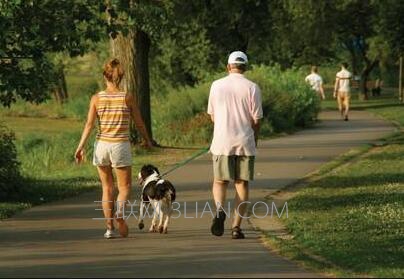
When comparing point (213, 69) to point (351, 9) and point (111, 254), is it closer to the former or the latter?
point (351, 9)

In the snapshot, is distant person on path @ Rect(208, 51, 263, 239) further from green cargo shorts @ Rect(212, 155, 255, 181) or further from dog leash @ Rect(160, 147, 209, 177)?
dog leash @ Rect(160, 147, 209, 177)

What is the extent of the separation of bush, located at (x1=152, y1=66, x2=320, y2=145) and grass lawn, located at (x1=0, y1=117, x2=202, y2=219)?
2639 mm

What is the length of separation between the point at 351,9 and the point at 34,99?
1554 inches

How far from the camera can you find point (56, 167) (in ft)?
75.2

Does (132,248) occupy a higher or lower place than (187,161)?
higher

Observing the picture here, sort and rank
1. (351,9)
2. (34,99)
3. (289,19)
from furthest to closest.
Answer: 1. (351,9)
2. (289,19)
3. (34,99)

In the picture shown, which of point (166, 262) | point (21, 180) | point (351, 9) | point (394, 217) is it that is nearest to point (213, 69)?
point (351, 9)

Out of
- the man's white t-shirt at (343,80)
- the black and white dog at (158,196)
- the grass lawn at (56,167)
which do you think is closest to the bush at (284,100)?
the man's white t-shirt at (343,80)

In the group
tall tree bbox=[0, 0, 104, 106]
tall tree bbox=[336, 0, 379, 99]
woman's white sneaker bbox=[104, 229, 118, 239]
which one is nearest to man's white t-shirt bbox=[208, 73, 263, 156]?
woman's white sneaker bbox=[104, 229, 118, 239]

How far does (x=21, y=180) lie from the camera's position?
16.1m

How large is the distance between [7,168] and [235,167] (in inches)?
211

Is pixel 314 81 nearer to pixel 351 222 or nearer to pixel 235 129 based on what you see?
pixel 351 222

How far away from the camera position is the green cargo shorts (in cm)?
1126

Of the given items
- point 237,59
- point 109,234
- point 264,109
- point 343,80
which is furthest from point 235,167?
point 343,80
